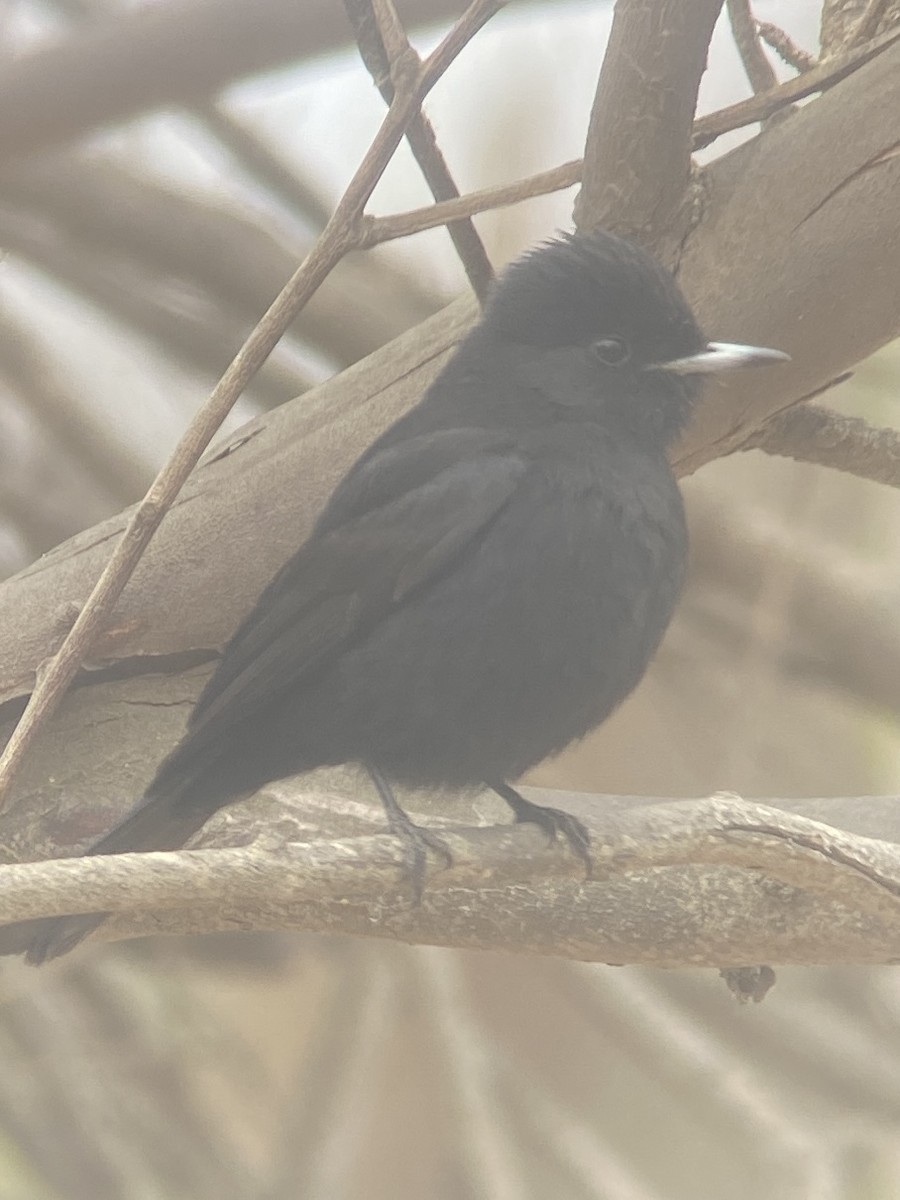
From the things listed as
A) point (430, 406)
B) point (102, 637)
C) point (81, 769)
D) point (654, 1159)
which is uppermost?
point (430, 406)

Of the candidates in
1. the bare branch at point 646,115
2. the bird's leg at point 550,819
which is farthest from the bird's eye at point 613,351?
the bird's leg at point 550,819

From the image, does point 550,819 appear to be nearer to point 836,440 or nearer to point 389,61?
point 836,440

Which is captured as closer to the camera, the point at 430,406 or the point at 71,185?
the point at 430,406

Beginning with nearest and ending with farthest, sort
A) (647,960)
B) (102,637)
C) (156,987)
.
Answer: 1. (647,960)
2. (102,637)
3. (156,987)

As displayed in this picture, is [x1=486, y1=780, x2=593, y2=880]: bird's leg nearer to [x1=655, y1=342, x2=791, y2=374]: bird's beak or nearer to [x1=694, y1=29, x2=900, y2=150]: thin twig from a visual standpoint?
[x1=655, y1=342, x2=791, y2=374]: bird's beak

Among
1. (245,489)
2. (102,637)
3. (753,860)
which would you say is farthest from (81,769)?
(753,860)

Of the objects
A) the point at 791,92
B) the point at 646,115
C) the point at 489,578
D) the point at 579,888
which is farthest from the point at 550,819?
the point at 791,92

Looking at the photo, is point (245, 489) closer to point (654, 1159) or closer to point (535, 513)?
point (535, 513)
